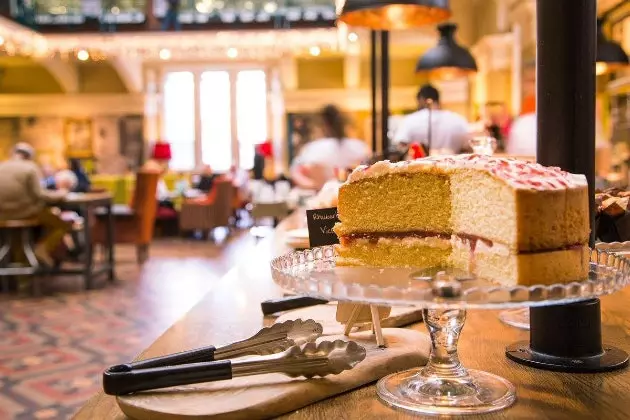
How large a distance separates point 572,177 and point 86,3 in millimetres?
15645

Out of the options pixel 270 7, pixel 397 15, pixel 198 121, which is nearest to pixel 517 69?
pixel 270 7

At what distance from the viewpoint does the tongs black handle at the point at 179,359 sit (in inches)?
39.9

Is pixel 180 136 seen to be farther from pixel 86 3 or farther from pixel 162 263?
pixel 162 263

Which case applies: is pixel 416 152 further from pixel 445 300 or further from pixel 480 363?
pixel 445 300

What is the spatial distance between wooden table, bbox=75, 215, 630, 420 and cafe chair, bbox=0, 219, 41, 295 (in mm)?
6016

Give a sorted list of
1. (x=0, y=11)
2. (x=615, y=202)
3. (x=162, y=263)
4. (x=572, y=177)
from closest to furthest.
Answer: (x=572, y=177) → (x=615, y=202) → (x=162, y=263) → (x=0, y=11)

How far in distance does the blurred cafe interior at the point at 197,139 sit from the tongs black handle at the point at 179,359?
0.08 m

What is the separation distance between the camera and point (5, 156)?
56.1 feet

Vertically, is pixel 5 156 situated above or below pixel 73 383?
above

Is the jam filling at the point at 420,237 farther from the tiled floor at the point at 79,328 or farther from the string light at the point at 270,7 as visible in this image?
the string light at the point at 270,7

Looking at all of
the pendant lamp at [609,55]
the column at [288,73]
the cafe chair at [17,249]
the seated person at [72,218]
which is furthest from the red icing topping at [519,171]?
the column at [288,73]

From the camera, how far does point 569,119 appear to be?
1162 millimetres

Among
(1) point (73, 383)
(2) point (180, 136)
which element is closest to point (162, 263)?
(1) point (73, 383)

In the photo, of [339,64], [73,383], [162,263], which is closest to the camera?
[73,383]
